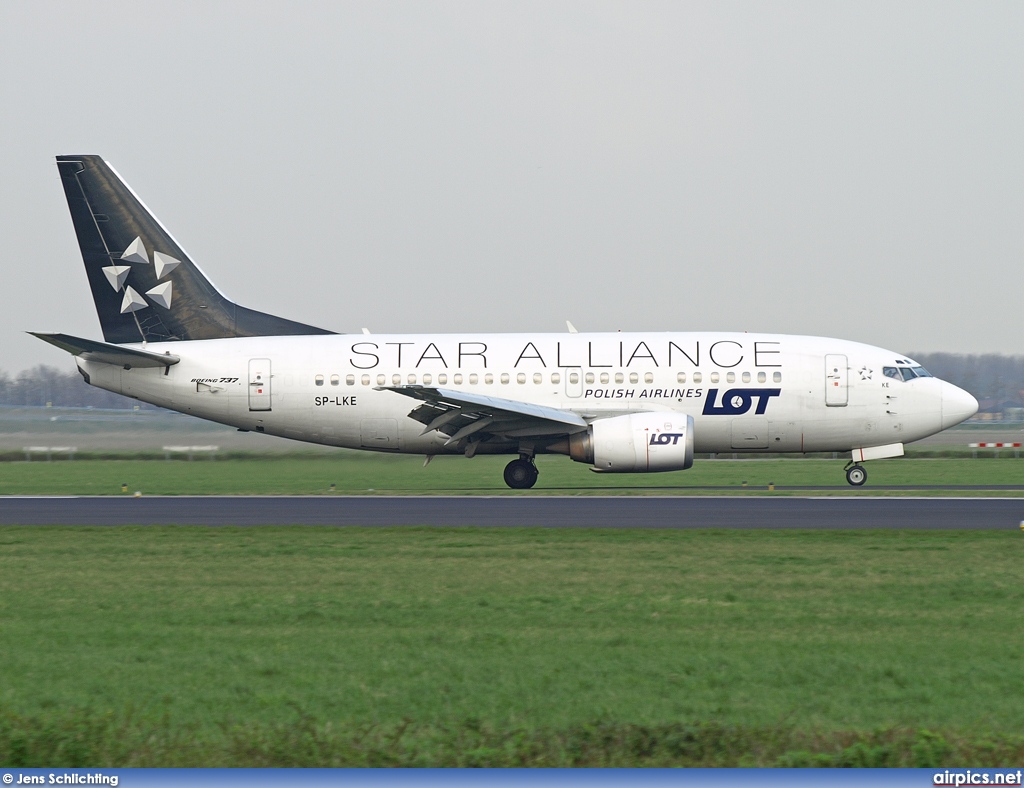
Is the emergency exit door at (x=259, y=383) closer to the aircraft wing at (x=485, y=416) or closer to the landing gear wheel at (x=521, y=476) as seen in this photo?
the aircraft wing at (x=485, y=416)

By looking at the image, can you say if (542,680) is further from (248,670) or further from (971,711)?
(971,711)

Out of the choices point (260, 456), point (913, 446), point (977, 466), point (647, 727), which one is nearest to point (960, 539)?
point (647, 727)

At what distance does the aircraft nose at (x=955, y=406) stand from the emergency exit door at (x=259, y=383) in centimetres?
1652

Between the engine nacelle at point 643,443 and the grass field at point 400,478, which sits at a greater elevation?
the engine nacelle at point 643,443

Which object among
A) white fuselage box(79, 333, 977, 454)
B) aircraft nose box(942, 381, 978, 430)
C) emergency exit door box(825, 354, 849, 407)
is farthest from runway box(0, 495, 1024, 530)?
aircraft nose box(942, 381, 978, 430)

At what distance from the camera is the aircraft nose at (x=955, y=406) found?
92.7 feet

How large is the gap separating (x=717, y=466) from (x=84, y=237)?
22300 mm

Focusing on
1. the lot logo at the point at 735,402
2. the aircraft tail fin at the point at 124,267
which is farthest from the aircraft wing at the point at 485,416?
the aircraft tail fin at the point at 124,267

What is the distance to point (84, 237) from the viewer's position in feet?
97.5

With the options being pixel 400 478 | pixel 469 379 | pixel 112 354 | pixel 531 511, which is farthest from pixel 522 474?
pixel 112 354

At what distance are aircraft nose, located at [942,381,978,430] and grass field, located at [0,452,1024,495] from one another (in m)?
1.85

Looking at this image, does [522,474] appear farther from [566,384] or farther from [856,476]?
[856,476]

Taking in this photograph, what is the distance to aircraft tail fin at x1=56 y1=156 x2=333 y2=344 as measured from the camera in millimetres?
29656

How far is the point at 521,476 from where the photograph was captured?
92.9 feet
